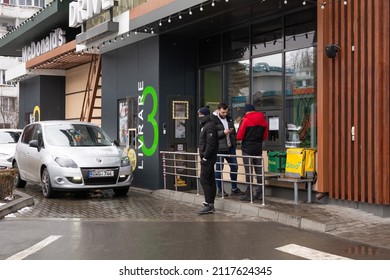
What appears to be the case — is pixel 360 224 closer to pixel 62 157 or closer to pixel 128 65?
pixel 62 157

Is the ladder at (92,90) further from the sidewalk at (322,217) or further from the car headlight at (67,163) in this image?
the sidewalk at (322,217)

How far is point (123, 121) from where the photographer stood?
1517 centimetres

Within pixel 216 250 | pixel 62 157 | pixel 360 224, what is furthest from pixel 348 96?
pixel 62 157

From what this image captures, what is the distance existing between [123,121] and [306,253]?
9630 mm

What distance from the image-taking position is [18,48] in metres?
26.0

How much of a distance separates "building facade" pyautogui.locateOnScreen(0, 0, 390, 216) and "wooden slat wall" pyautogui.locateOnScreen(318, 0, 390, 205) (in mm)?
18

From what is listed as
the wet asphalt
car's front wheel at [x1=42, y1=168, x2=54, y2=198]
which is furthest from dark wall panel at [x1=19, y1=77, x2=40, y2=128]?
the wet asphalt

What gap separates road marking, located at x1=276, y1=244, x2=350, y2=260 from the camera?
6199mm

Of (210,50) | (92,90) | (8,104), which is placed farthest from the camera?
(8,104)

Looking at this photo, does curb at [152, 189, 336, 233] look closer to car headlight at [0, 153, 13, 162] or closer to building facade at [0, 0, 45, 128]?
car headlight at [0, 153, 13, 162]

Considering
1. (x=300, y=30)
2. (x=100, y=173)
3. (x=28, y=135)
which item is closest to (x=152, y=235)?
(x=100, y=173)

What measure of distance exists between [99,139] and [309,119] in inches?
200

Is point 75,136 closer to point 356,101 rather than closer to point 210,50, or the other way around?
point 210,50

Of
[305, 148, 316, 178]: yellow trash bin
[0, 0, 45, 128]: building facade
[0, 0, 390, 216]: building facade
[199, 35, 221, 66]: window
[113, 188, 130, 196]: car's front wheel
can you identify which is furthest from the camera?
[0, 0, 45, 128]: building facade
